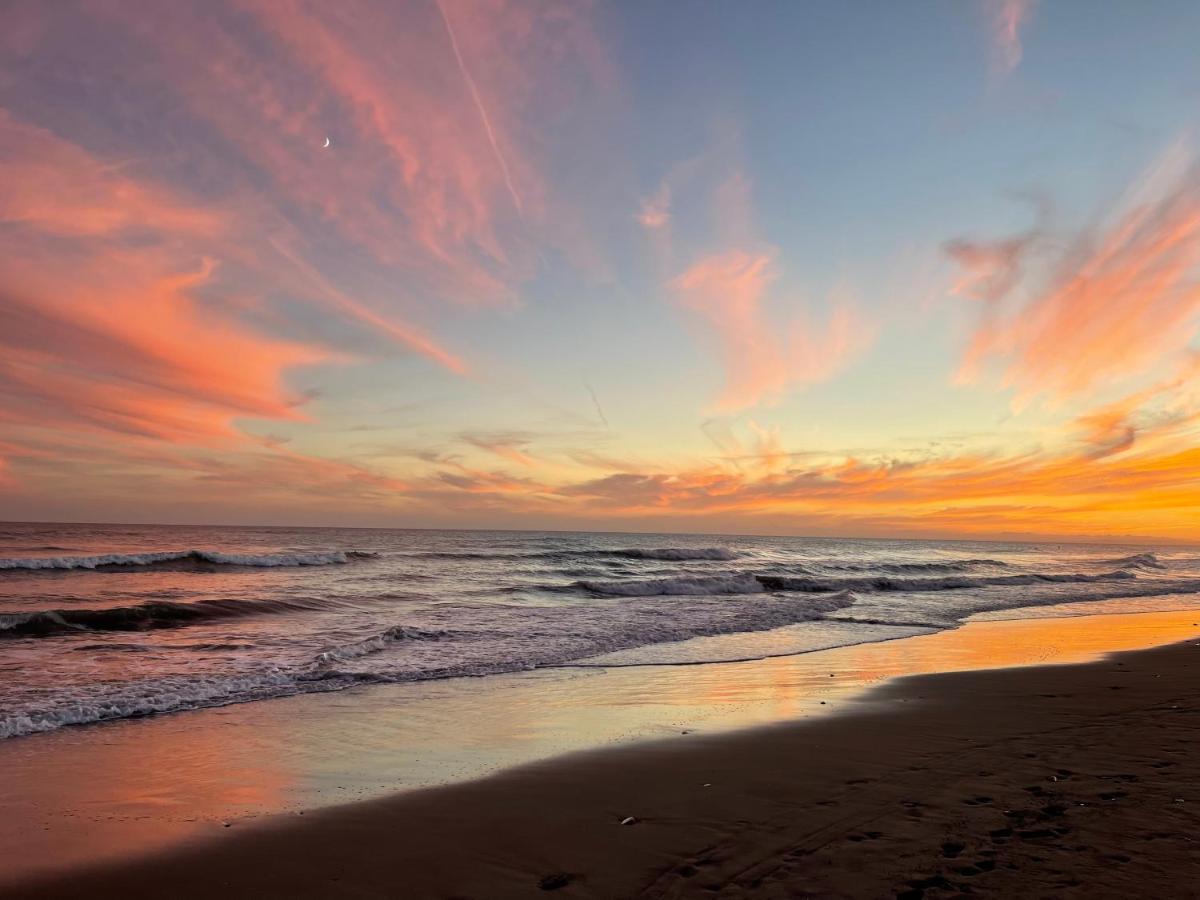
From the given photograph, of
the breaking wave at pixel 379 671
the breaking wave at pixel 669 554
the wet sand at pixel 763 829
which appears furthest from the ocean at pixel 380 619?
the breaking wave at pixel 669 554

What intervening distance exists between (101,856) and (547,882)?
350 cm

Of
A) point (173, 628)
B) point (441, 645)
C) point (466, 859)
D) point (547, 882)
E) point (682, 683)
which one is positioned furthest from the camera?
point (173, 628)

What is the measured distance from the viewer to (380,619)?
781 inches

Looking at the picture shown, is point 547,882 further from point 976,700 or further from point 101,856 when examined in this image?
point 976,700

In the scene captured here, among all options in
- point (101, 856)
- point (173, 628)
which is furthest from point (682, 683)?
point (173, 628)

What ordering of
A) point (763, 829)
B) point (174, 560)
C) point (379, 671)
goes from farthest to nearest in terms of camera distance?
point (174, 560) < point (379, 671) < point (763, 829)

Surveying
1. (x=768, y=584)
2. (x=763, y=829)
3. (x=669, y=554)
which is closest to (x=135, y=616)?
(x=763, y=829)

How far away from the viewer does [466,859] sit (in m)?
5.23

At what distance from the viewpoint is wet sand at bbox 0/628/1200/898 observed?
4.67 m

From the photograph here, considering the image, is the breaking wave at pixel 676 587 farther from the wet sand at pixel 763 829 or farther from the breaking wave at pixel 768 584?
the wet sand at pixel 763 829

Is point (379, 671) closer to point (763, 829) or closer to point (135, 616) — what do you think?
point (763, 829)

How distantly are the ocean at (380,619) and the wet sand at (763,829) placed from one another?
5.57 metres

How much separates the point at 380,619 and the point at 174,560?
25981 millimetres

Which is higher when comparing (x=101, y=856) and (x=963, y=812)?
(x=963, y=812)
